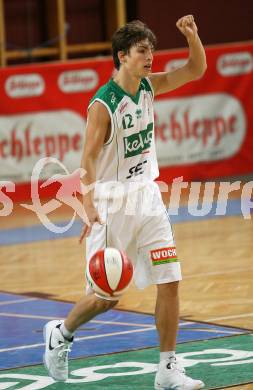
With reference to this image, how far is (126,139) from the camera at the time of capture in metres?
7.01

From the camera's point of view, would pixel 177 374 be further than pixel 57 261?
No

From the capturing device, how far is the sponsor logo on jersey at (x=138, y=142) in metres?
7.02

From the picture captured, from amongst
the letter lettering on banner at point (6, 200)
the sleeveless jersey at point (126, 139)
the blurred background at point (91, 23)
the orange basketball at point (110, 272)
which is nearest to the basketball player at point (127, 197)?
the sleeveless jersey at point (126, 139)

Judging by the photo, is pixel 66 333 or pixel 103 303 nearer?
pixel 103 303

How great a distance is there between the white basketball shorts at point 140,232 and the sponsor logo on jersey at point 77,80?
30.3ft

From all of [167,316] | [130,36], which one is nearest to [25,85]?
[130,36]

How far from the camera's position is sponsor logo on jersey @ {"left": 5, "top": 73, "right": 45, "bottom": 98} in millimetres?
15797

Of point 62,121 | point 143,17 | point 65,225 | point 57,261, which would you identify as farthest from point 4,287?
point 143,17

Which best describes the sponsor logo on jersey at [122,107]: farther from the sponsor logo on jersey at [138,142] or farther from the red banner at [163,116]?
the red banner at [163,116]

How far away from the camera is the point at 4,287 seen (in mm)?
10945

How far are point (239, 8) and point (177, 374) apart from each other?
670 inches

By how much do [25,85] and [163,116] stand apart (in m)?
2.18

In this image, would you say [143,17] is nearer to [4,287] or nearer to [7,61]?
[7,61]

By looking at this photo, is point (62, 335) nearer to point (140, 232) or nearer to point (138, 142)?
point (140, 232)
